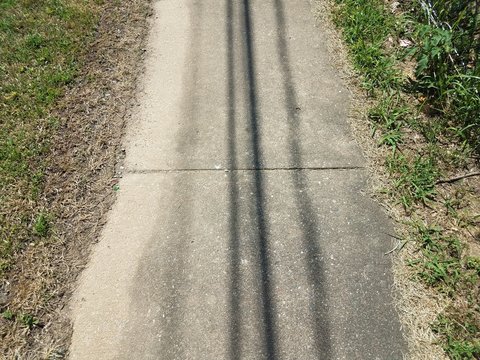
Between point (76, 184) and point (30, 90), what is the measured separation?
1248 millimetres

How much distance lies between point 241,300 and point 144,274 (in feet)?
2.23

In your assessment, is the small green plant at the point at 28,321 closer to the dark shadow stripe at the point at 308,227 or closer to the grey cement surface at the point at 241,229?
the grey cement surface at the point at 241,229

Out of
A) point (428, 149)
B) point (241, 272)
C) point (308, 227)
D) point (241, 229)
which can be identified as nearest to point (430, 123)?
point (428, 149)

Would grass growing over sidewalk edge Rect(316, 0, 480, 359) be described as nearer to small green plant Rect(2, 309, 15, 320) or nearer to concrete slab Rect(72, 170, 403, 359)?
concrete slab Rect(72, 170, 403, 359)

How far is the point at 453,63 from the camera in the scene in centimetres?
327

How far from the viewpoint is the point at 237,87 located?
367 centimetres

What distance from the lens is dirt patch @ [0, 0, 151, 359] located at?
2.36 metres

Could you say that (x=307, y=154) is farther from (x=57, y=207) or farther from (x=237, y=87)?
(x=57, y=207)

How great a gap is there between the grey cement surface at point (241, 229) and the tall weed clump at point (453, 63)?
31.6 inches

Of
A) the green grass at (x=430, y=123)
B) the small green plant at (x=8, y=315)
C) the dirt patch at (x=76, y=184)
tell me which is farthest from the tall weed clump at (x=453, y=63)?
the small green plant at (x=8, y=315)

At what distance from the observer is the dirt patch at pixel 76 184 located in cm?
236

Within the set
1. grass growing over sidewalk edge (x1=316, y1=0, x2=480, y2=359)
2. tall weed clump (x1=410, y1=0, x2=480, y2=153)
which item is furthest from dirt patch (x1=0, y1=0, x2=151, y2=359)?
tall weed clump (x1=410, y1=0, x2=480, y2=153)

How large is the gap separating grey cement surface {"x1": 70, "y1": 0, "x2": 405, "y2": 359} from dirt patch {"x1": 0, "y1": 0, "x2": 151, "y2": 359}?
0.12 m

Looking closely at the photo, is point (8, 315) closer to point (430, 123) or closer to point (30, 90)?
point (30, 90)
